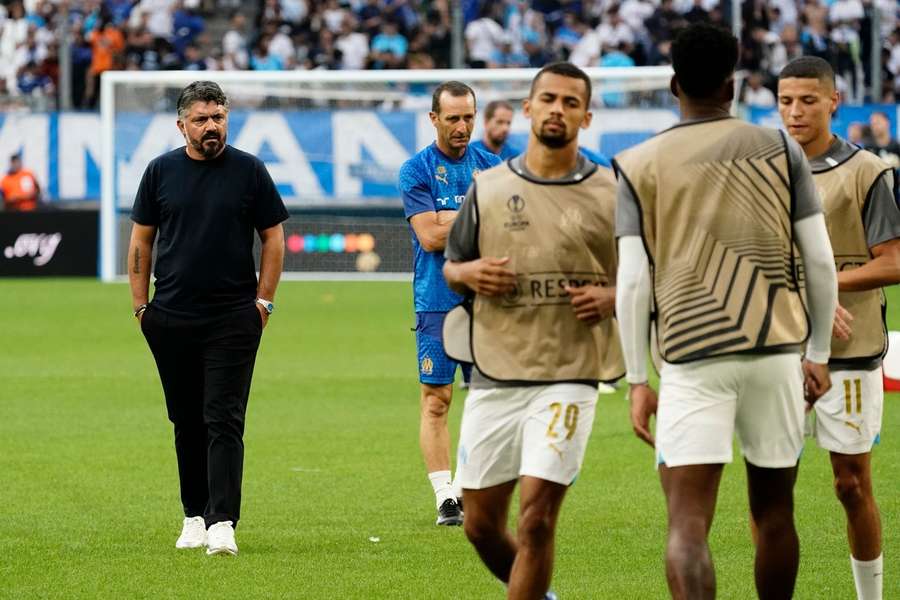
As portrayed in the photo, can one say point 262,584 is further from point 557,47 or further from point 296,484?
point 557,47

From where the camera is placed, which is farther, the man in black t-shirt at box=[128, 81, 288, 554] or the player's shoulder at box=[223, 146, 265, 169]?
the player's shoulder at box=[223, 146, 265, 169]

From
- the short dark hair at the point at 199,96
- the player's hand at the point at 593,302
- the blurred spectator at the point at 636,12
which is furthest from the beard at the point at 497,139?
the blurred spectator at the point at 636,12

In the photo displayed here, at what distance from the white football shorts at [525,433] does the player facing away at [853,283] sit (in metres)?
1.11

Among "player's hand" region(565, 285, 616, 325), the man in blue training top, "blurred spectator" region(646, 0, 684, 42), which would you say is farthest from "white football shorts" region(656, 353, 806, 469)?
"blurred spectator" region(646, 0, 684, 42)

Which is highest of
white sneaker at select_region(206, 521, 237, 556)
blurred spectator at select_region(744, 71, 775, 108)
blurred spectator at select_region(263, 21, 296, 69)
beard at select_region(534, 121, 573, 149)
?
blurred spectator at select_region(263, 21, 296, 69)

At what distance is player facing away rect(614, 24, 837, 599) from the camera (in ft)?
16.8

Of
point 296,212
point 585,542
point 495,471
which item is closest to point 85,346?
point 296,212

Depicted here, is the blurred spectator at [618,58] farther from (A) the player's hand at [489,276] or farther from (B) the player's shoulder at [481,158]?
(A) the player's hand at [489,276]

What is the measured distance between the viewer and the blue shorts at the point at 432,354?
861 cm

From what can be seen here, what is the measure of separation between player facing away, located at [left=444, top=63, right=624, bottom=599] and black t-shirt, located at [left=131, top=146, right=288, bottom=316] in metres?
2.31

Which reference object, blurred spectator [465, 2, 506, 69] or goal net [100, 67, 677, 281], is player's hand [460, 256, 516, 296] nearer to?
goal net [100, 67, 677, 281]

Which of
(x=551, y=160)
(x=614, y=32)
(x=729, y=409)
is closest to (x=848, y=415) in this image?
(x=729, y=409)

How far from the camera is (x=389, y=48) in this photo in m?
30.8

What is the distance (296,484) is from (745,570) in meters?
3.34
